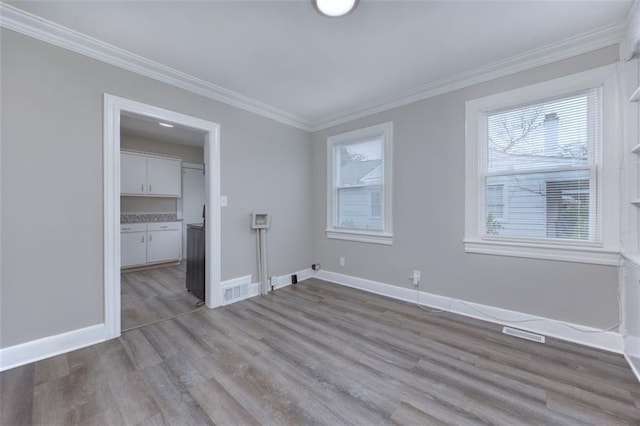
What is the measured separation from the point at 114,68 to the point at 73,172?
1016 millimetres

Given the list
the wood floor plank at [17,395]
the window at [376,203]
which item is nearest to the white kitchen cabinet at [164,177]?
the wood floor plank at [17,395]

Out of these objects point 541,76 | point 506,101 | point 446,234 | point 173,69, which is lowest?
point 446,234

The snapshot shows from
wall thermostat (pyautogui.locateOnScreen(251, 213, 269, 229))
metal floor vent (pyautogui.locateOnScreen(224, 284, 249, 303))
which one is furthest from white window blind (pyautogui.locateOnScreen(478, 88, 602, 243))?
metal floor vent (pyautogui.locateOnScreen(224, 284, 249, 303))

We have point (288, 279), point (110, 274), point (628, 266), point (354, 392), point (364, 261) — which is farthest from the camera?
point (288, 279)

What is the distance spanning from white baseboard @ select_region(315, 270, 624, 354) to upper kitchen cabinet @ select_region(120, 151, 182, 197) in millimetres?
4253

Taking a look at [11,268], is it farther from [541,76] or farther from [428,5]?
[541,76]

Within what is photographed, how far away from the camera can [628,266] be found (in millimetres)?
1892

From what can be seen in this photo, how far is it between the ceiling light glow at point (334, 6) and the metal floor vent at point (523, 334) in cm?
299

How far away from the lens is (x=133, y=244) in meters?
4.75

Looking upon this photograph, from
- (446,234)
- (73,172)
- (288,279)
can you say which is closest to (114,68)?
(73,172)

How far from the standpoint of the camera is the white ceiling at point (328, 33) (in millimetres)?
1792

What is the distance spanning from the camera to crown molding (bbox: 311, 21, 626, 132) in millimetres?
2045

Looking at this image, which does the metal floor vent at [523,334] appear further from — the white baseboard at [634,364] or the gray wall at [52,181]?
the gray wall at [52,181]

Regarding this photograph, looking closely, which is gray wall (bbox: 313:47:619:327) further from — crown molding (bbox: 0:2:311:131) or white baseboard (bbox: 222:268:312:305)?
crown molding (bbox: 0:2:311:131)
